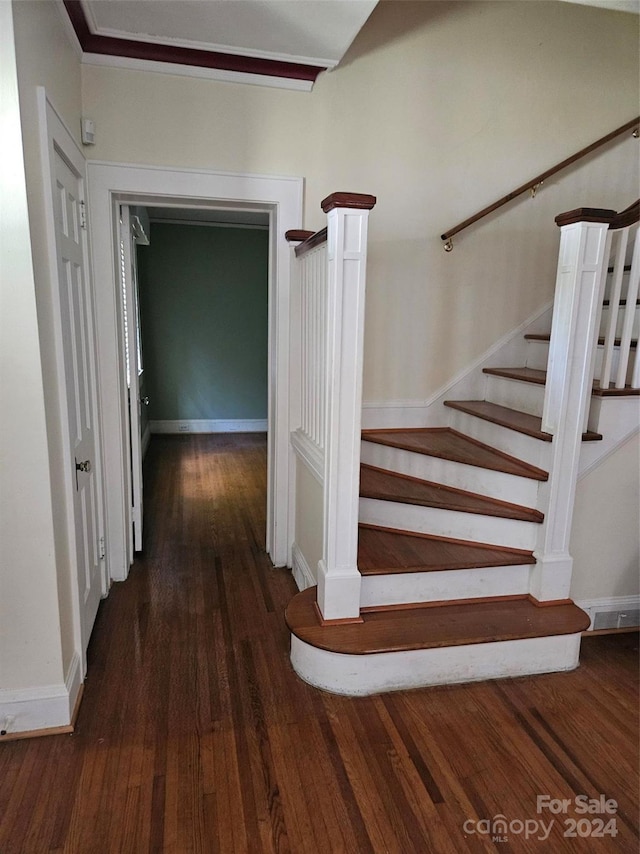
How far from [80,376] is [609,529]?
2.56 meters

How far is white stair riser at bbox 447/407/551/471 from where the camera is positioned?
2418mm

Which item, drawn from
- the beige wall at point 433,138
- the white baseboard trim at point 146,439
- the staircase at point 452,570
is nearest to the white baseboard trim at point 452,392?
the beige wall at point 433,138

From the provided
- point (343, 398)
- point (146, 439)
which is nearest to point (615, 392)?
point (343, 398)

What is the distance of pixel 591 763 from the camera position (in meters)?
1.82

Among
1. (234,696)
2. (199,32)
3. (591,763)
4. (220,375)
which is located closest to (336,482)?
(234,696)

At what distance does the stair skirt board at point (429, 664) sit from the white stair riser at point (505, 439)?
763 mm

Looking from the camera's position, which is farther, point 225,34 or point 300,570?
point 300,570

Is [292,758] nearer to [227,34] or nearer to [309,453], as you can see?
[309,453]

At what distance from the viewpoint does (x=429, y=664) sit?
7.02 ft

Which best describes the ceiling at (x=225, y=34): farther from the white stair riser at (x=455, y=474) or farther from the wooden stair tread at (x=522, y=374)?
the white stair riser at (x=455, y=474)

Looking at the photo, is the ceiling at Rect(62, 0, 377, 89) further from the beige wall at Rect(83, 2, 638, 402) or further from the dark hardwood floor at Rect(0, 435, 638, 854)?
the dark hardwood floor at Rect(0, 435, 638, 854)

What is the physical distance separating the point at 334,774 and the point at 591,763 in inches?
34.2

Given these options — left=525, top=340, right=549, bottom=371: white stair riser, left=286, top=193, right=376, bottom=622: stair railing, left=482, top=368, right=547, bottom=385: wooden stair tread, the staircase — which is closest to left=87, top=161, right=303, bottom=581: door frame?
left=286, top=193, right=376, bottom=622: stair railing

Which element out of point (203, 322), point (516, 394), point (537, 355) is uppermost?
point (203, 322)
